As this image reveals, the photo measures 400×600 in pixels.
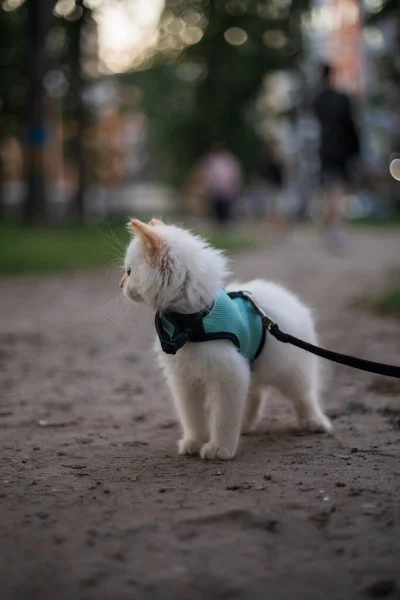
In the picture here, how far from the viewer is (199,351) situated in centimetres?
395

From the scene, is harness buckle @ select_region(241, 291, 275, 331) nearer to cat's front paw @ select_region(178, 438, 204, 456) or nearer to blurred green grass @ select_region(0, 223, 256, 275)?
cat's front paw @ select_region(178, 438, 204, 456)

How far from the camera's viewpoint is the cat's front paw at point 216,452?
4055 mm

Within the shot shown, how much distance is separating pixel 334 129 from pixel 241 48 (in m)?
20.8

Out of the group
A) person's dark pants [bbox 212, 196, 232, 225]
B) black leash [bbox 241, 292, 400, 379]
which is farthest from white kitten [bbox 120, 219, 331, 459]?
person's dark pants [bbox 212, 196, 232, 225]

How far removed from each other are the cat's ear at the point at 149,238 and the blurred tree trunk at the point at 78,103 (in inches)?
899

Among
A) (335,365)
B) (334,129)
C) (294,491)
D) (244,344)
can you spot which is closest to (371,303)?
(335,365)

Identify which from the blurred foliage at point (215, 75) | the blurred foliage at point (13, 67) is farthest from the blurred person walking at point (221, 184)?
the blurred foliage at point (215, 75)

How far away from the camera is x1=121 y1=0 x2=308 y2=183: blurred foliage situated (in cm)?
3159

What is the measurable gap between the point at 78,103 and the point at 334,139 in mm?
17240

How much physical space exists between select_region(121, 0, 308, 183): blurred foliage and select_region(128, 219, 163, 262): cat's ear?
26648 mm

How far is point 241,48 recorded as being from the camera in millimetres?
32781

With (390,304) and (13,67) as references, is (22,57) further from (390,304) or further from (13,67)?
(390,304)

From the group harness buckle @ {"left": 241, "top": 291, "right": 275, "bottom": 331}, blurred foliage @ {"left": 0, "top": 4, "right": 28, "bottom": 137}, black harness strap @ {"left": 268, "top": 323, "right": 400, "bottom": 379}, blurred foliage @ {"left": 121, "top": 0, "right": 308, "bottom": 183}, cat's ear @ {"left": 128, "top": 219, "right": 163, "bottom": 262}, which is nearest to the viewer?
black harness strap @ {"left": 268, "top": 323, "right": 400, "bottom": 379}

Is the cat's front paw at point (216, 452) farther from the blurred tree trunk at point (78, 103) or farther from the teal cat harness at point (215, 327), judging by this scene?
the blurred tree trunk at point (78, 103)
